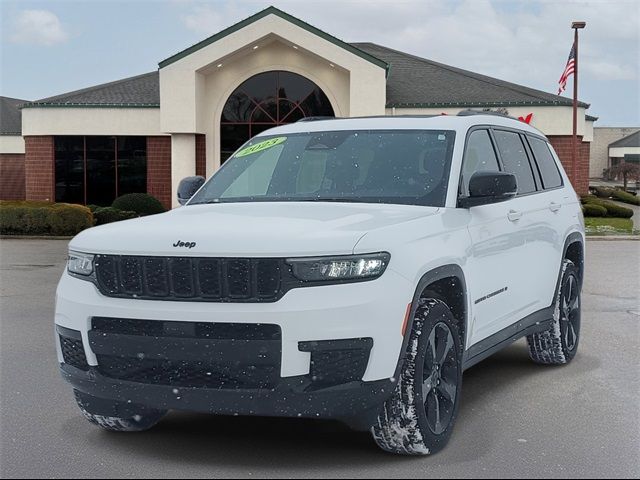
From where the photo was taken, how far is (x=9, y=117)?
5778 centimetres

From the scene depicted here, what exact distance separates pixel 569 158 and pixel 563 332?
95.7 ft

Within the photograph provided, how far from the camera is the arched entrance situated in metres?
34.2

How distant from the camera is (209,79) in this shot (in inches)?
1356

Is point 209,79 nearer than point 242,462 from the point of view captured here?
No

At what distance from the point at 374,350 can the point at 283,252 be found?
67 cm

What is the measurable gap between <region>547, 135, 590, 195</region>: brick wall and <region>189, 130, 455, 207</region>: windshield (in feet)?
93.6

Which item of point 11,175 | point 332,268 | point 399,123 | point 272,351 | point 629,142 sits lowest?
point 272,351

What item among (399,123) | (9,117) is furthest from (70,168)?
(399,123)

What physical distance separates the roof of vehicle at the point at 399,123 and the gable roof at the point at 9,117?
46.2 metres

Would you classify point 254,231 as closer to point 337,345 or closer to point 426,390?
point 337,345

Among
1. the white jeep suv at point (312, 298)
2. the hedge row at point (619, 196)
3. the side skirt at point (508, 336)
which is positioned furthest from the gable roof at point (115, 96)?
the white jeep suv at point (312, 298)

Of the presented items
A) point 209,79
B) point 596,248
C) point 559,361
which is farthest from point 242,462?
point 209,79

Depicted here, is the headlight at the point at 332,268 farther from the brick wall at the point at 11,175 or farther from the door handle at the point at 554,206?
the brick wall at the point at 11,175

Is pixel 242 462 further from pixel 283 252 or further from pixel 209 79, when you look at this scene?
pixel 209 79
